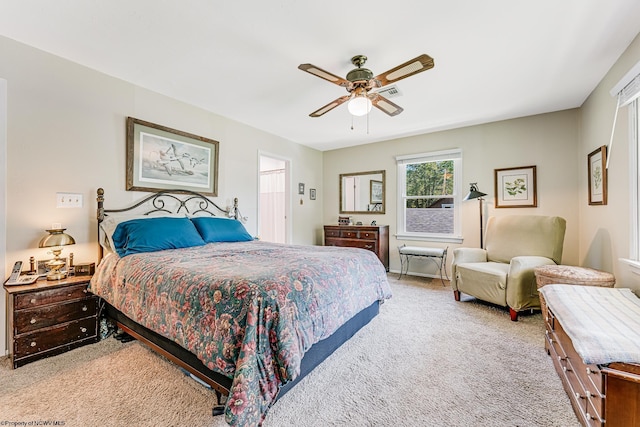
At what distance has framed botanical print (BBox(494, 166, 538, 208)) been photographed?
12.5 ft

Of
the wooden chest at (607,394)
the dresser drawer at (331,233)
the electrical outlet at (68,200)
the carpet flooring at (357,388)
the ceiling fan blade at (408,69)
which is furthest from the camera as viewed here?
the dresser drawer at (331,233)

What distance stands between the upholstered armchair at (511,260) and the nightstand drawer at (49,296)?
3.88m

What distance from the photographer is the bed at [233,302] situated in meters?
1.33

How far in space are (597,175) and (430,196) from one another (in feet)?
6.83

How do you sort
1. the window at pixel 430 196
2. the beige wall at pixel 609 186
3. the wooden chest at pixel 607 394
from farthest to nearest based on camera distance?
the window at pixel 430 196
the beige wall at pixel 609 186
the wooden chest at pixel 607 394

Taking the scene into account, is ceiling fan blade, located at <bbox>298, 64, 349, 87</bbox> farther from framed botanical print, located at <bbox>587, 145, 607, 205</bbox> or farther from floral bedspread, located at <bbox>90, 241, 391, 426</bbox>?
framed botanical print, located at <bbox>587, 145, 607, 205</bbox>

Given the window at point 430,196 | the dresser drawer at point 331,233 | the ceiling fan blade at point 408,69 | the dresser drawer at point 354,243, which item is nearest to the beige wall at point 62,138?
the ceiling fan blade at point 408,69

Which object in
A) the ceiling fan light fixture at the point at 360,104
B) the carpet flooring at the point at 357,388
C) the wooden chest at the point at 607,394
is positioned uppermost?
the ceiling fan light fixture at the point at 360,104

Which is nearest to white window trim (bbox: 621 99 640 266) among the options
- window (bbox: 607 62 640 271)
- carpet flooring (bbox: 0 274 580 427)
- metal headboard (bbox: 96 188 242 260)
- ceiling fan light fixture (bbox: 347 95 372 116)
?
window (bbox: 607 62 640 271)

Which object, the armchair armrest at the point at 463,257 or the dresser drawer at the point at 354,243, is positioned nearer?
the armchair armrest at the point at 463,257

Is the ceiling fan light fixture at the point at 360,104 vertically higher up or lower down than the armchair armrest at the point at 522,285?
higher up

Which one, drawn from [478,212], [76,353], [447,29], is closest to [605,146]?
[478,212]

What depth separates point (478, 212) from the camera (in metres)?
4.19

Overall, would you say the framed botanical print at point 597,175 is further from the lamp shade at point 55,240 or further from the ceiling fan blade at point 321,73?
the lamp shade at point 55,240
